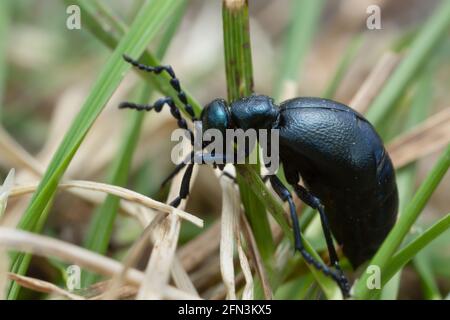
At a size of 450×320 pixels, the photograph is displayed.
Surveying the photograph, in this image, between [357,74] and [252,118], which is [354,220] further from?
[357,74]

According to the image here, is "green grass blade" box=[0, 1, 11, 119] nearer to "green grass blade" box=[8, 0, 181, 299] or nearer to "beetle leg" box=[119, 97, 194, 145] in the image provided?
"beetle leg" box=[119, 97, 194, 145]

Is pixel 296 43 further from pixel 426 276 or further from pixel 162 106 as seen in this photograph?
pixel 426 276

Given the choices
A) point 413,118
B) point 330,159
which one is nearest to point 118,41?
point 330,159

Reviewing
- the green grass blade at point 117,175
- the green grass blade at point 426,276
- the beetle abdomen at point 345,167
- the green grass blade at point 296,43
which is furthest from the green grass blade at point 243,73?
the green grass blade at point 296,43

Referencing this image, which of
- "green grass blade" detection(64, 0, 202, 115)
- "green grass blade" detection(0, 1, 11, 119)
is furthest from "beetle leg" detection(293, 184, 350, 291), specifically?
"green grass blade" detection(0, 1, 11, 119)
